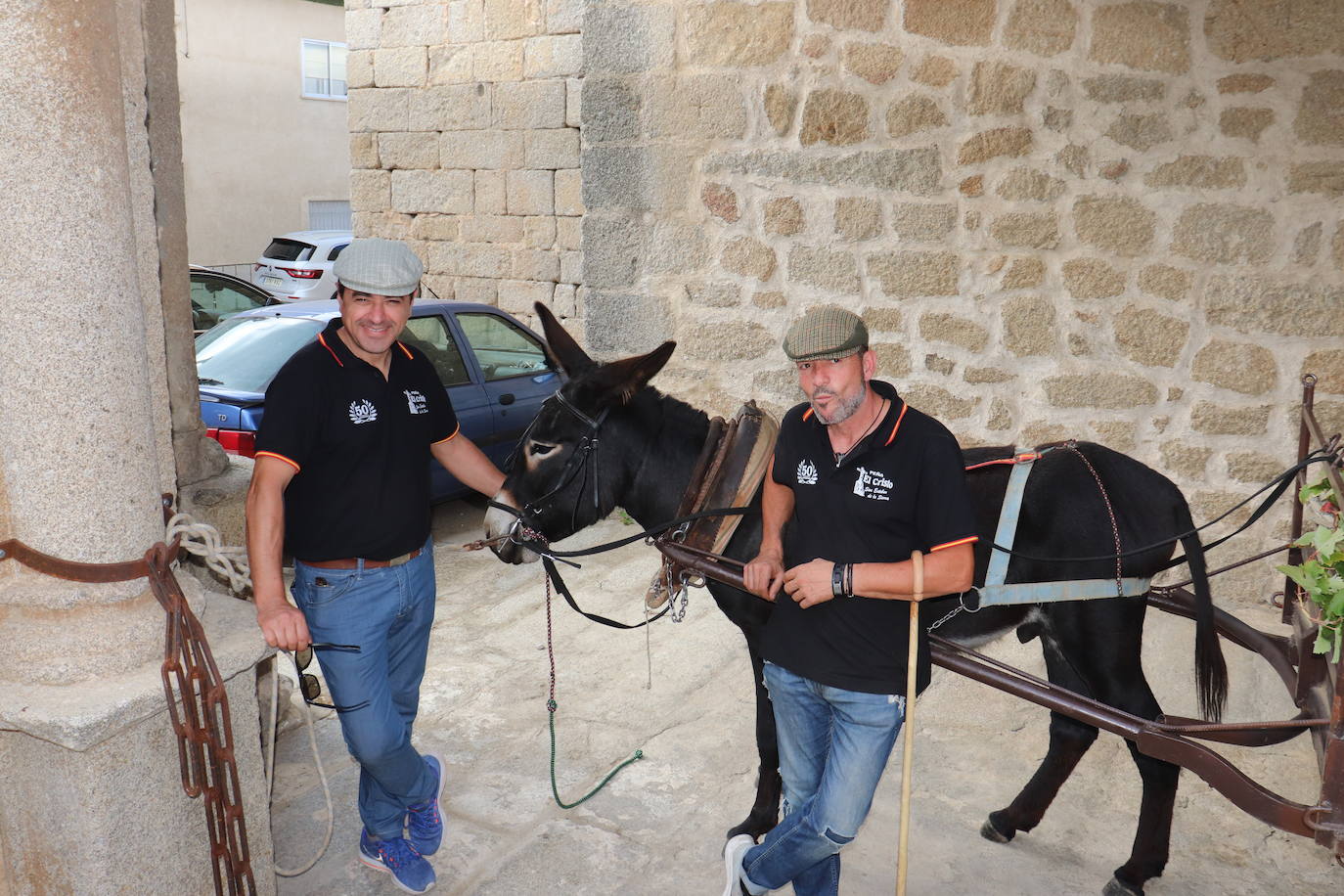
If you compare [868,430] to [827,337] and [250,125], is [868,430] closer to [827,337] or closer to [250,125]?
[827,337]

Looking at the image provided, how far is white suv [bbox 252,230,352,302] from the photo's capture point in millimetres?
15680

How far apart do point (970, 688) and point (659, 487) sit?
2.24 metres

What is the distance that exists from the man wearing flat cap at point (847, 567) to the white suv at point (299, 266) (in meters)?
13.9

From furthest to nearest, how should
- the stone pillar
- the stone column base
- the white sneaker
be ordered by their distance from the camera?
the white sneaker
the stone column base
the stone pillar

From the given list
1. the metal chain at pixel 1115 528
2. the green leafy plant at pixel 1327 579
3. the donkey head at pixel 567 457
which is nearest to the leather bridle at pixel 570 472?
the donkey head at pixel 567 457

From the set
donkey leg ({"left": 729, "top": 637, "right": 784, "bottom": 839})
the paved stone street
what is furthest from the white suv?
donkey leg ({"left": 729, "top": 637, "right": 784, "bottom": 839})

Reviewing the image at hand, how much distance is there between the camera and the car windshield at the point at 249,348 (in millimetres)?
6926

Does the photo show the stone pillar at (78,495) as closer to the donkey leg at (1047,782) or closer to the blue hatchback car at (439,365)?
the donkey leg at (1047,782)

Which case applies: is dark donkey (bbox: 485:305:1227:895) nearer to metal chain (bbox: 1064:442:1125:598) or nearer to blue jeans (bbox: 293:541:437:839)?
metal chain (bbox: 1064:442:1125:598)

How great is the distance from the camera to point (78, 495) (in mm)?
2387

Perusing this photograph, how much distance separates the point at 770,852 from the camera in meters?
2.91

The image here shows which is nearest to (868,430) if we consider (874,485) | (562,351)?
(874,485)

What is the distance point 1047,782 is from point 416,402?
8.47 feet

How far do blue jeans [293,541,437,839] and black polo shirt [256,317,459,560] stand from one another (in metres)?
0.08
